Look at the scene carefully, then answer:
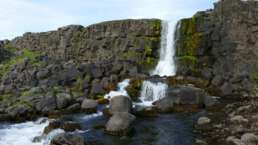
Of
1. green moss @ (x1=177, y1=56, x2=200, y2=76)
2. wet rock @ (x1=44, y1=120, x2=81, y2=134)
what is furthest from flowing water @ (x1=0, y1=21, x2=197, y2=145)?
green moss @ (x1=177, y1=56, x2=200, y2=76)

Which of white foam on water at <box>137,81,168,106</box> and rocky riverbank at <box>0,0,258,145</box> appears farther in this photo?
white foam on water at <box>137,81,168,106</box>

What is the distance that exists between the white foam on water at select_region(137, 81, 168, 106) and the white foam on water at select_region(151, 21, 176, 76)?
11043 mm

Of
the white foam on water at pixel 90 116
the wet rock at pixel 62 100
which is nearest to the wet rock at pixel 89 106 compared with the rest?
the white foam on water at pixel 90 116

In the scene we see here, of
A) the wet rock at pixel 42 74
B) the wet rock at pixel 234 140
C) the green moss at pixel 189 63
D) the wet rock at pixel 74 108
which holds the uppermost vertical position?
the green moss at pixel 189 63

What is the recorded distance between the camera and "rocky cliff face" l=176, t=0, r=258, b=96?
187ft

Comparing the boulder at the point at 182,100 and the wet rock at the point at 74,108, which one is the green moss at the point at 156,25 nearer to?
the boulder at the point at 182,100

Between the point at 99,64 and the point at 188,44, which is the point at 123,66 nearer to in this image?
the point at 99,64

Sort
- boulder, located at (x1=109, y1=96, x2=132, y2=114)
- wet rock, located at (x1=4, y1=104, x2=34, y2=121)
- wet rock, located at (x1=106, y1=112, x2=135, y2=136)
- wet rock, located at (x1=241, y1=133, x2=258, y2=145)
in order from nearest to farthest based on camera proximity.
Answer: wet rock, located at (x1=241, y1=133, x2=258, y2=145) < wet rock, located at (x1=106, y1=112, x2=135, y2=136) < boulder, located at (x1=109, y1=96, x2=132, y2=114) < wet rock, located at (x1=4, y1=104, x2=34, y2=121)

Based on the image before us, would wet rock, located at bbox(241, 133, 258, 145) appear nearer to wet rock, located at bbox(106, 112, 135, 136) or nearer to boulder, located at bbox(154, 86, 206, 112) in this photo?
wet rock, located at bbox(106, 112, 135, 136)

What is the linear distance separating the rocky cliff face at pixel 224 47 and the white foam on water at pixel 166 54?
1615 mm

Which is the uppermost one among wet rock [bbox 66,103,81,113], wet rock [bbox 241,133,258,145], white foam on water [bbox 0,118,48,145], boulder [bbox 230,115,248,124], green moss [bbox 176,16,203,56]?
green moss [bbox 176,16,203,56]

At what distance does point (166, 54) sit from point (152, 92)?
57.5ft

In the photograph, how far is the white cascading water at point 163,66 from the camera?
180ft

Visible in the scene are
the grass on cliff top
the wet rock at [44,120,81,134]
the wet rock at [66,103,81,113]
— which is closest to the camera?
the wet rock at [44,120,81,134]
